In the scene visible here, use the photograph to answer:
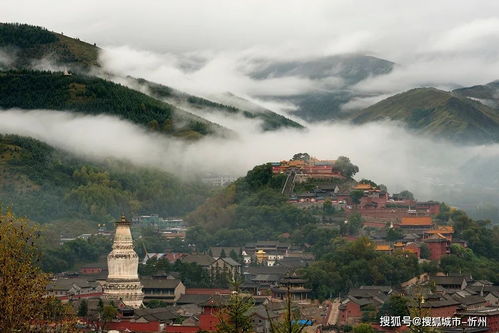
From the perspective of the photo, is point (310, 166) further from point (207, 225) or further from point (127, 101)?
point (127, 101)

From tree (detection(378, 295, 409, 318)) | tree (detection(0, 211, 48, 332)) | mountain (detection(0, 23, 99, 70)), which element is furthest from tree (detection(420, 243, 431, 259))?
mountain (detection(0, 23, 99, 70))

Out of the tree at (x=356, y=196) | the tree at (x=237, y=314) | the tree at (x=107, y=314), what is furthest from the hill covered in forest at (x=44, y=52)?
the tree at (x=237, y=314)

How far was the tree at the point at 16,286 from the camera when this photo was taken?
36.2 meters

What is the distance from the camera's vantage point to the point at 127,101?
179250 mm

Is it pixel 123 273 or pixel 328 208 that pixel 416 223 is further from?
pixel 123 273

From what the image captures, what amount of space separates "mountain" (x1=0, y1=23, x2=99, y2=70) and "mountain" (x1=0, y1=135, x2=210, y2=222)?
27049 millimetres

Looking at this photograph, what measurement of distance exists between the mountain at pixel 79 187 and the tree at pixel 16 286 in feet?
304

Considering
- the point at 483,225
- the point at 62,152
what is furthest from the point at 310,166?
the point at 62,152

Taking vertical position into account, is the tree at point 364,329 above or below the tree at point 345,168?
below

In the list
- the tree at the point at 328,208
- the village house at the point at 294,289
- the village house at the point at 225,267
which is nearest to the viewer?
the village house at the point at 294,289

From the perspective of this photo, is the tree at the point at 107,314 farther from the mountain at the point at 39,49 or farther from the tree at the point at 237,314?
the mountain at the point at 39,49

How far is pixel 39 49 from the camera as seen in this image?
7475 inches

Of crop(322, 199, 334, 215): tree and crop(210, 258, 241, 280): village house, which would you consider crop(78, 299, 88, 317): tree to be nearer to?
crop(210, 258, 241, 280): village house

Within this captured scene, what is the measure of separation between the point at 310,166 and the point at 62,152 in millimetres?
36138
